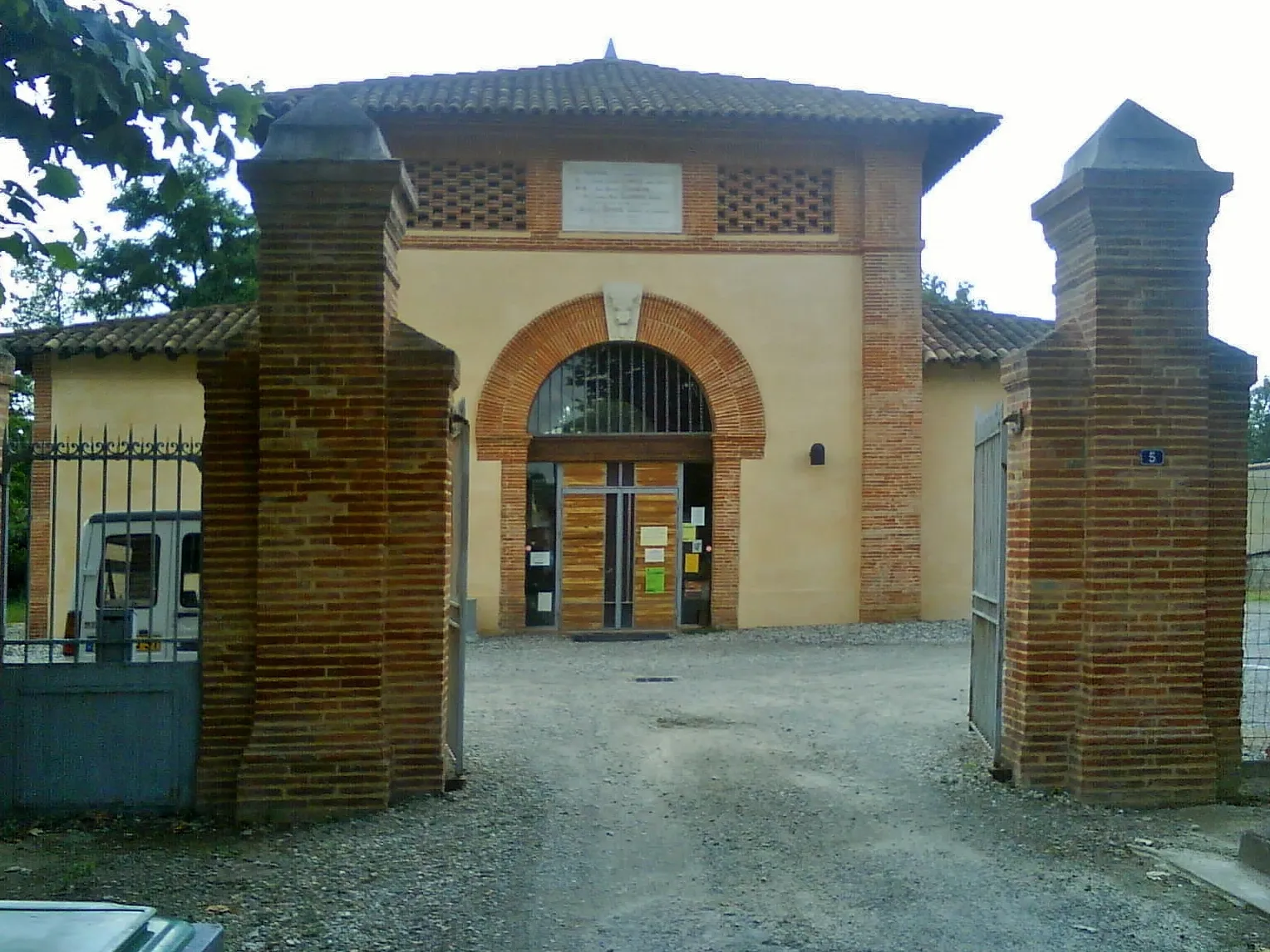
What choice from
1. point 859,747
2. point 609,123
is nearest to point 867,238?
point 609,123

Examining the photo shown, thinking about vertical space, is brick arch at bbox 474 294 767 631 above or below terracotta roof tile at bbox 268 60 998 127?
below

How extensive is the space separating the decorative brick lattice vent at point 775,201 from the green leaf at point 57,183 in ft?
40.4

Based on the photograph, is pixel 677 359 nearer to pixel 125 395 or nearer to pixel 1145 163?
pixel 125 395

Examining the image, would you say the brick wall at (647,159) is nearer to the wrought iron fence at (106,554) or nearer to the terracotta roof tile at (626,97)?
the terracotta roof tile at (626,97)

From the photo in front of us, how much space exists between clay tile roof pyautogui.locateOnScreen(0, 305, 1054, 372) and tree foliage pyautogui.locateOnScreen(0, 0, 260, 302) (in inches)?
419

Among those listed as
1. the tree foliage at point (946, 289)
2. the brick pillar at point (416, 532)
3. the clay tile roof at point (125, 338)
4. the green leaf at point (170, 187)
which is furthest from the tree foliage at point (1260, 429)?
the green leaf at point (170, 187)

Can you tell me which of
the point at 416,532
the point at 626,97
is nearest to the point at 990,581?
the point at 416,532

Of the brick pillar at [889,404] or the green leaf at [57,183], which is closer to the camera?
the green leaf at [57,183]

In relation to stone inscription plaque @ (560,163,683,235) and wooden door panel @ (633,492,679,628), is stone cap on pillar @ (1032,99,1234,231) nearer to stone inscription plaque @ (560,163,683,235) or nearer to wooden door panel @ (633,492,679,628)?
stone inscription plaque @ (560,163,683,235)

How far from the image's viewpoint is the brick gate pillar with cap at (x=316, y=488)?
21.7ft

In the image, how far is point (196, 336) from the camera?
17.0 metres

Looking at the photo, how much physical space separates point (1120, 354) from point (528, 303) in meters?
10.5

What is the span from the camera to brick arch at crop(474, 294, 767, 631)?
1656 cm

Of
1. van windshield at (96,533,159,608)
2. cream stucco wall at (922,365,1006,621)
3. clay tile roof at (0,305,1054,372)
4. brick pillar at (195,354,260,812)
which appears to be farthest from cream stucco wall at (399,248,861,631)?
brick pillar at (195,354,260,812)
